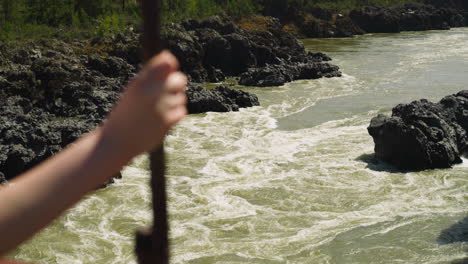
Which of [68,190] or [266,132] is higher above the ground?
[68,190]

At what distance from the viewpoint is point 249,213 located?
10.1m

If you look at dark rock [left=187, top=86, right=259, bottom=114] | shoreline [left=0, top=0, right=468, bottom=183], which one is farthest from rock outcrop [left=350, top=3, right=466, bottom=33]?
dark rock [left=187, top=86, right=259, bottom=114]

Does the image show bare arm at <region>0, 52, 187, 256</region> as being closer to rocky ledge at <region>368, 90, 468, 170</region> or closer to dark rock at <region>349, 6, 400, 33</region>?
rocky ledge at <region>368, 90, 468, 170</region>

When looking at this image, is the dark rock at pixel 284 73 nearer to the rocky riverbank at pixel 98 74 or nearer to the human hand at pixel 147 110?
the rocky riverbank at pixel 98 74

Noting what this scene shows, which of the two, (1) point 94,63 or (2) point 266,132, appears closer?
(2) point 266,132

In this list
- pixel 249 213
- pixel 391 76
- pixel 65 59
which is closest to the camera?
pixel 249 213

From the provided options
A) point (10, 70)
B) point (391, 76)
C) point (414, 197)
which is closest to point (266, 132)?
point (414, 197)

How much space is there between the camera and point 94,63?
20578 mm

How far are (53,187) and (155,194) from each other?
0.50 ft

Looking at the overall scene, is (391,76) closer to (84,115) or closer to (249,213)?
(84,115)

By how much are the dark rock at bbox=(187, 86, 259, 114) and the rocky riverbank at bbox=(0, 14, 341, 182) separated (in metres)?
0.03

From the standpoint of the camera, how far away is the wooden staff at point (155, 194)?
92 centimetres

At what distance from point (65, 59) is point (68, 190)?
64.2ft

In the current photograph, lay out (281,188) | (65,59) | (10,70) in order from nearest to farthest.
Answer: (281,188), (10,70), (65,59)
